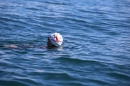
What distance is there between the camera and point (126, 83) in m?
9.20

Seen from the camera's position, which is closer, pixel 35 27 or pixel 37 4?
pixel 35 27

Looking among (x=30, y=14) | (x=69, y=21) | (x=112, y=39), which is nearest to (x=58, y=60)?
(x=112, y=39)

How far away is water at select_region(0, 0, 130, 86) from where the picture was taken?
938cm

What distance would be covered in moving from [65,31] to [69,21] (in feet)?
9.24

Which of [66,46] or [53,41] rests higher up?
Result: [53,41]

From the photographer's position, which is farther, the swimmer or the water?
the swimmer

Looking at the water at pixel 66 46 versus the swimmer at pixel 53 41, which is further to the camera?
the swimmer at pixel 53 41

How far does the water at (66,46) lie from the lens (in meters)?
9.38

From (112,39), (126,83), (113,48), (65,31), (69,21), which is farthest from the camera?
(69,21)

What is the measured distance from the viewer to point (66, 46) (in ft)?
43.0

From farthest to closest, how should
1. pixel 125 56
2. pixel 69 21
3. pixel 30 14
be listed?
1. pixel 30 14
2. pixel 69 21
3. pixel 125 56

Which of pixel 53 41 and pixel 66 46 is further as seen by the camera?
pixel 66 46

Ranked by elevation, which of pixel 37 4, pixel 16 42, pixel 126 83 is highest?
pixel 37 4

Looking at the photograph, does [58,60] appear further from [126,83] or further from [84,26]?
[84,26]
